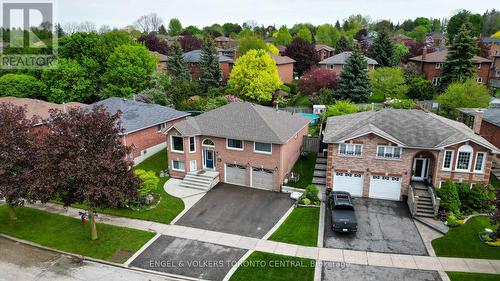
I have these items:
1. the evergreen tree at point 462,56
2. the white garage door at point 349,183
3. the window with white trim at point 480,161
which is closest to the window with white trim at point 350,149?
the white garage door at point 349,183

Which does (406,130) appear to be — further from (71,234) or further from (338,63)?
(338,63)

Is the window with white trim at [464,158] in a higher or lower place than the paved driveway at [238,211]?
higher

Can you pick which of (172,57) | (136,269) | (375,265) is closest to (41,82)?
(172,57)

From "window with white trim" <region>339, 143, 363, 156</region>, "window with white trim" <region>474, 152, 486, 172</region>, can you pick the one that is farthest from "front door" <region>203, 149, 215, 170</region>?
"window with white trim" <region>474, 152, 486, 172</region>

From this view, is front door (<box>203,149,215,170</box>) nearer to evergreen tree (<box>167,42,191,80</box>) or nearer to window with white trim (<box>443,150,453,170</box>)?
window with white trim (<box>443,150,453,170</box>)

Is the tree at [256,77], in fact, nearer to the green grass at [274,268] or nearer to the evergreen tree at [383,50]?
the evergreen tree at [383,50]

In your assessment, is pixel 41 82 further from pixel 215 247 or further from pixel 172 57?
pixel 215 247

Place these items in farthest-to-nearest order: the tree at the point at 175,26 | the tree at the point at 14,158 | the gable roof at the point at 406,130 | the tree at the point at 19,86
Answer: the tree at the point at 175,26 < the tree at the point at 19,86 < the gable roof at the point at 406,130 < the tree at the point at 14,158

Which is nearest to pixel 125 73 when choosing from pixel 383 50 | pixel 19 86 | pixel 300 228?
pixel 19 86
